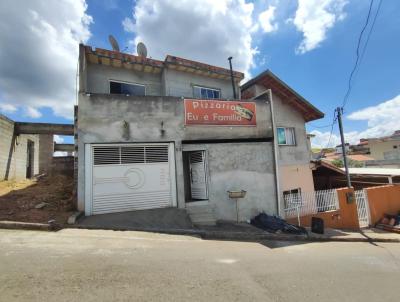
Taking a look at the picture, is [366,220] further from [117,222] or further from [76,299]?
[76,299]

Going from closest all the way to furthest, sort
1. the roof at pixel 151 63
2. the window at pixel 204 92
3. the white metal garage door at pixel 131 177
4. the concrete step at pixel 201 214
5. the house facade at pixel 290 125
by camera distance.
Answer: the white metal garage door at pixel 131 177 < the concrete step at pixel 201 214 < the roof at pixel 151 63 < the window at pixel 204 92 < the house facade at pixel 290 125

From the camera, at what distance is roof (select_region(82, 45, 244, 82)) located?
11.8 m

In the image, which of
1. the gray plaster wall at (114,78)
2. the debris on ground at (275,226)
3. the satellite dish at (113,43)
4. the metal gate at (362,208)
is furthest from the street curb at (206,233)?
the satellite dish at (113,43)

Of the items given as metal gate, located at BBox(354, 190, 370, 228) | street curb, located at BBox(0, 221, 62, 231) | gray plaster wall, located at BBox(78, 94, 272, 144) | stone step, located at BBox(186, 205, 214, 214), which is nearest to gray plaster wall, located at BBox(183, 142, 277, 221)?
stone step, located at BBox(186, 205, 214, 214)

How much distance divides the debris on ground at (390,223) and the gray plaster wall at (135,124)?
366 inches

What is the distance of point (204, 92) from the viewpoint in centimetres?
1464

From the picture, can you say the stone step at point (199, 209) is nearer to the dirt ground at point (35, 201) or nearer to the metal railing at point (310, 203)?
the metal railing at point (310, 203)

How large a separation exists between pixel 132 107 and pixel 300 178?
10326mm

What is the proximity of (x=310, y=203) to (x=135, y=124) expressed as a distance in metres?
9.00

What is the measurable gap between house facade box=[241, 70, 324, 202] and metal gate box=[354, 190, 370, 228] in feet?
8.59

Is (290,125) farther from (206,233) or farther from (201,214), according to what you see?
(206,233)

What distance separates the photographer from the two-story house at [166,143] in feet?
32.0

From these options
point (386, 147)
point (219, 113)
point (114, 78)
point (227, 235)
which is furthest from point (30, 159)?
point (386, 147)

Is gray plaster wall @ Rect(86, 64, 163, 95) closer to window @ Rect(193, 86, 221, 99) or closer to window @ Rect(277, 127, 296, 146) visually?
window @ Rect(193, 86, 221, 99)
